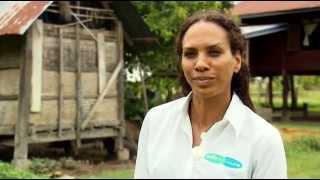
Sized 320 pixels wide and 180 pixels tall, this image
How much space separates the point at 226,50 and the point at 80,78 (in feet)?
26.9

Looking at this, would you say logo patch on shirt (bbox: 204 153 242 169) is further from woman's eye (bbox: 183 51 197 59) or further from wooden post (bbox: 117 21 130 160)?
wooden post (bbox: 117 21 130 160)

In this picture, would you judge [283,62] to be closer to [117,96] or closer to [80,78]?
[80,78]

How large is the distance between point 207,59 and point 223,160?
0.24 metres

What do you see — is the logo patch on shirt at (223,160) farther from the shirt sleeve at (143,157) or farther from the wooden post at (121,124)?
the wooden post at (121,124)

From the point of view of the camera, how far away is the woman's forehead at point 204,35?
1635 millimetres

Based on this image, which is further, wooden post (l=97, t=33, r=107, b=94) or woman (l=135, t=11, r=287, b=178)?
wooden post (l=97, t=33, r=107, b=94)

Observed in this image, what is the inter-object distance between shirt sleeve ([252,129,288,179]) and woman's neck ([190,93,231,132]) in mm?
148

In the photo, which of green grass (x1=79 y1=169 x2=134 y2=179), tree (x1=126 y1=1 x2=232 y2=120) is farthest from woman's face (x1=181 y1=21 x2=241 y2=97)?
tree (x1=126 y1=1 x2=232 y2=120)

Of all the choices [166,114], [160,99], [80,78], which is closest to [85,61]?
[80,78]

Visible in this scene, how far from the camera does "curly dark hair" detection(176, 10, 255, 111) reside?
1.72 metres

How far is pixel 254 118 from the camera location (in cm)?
170

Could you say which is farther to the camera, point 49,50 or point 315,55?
point 49,50

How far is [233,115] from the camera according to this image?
5.52 feet

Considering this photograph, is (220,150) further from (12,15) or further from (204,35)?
(12,15)
